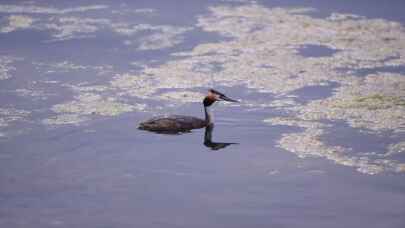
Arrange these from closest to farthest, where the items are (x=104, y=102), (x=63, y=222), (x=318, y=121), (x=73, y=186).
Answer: (x=63, y=222) → (x=73, y=186) → (x=318, y=121) → (x=104, y=102)

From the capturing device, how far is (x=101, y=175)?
36.4 feet

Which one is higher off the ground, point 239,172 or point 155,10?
point 155,10

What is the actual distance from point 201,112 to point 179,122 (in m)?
1.28

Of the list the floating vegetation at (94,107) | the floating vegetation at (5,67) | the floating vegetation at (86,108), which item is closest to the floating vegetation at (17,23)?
the floating vegetation at (5,67)

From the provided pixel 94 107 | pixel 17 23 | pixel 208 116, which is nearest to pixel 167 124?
pixel 208 116

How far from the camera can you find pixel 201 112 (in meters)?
14.1

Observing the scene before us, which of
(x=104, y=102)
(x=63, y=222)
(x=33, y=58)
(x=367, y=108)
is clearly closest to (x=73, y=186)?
(x=63, y=222)

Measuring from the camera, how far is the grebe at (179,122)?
41.9ft

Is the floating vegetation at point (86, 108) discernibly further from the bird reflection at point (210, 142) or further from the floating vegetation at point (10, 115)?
the bird reflection at point (210, 142)

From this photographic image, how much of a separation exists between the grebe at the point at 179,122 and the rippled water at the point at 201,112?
0.18 metres

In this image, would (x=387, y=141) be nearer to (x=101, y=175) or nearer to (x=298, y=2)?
(x=101, y=175)

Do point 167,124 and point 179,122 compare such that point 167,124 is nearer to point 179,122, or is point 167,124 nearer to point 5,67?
point 179,122

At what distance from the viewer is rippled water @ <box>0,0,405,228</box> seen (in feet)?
33.0

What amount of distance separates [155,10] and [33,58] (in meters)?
4.52
